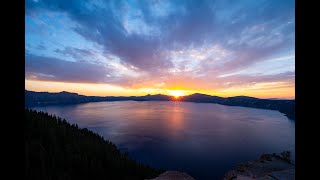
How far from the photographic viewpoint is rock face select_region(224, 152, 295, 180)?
29.6ft

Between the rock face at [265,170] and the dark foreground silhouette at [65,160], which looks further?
the dark foreground silhouette at [65,160]

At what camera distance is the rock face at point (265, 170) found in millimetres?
9008

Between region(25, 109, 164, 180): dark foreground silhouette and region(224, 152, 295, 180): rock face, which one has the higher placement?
region(224, 152, 295, 180): rock face

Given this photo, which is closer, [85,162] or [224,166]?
[85,162]

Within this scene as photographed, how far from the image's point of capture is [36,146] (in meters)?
15.4

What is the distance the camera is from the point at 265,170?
427 inches

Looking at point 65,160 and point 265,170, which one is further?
point 65,160

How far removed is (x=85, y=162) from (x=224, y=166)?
35951 millimetres

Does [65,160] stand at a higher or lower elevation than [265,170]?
lower

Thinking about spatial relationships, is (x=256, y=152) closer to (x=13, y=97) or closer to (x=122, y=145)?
(x=122, y=145)

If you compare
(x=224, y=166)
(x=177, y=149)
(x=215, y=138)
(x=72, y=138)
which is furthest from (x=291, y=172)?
(x=215, y=138)

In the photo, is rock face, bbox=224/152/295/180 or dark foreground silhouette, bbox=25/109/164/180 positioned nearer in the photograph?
rock face, bbox=224/152/295/180

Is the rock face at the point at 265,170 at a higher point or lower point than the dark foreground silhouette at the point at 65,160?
higher
